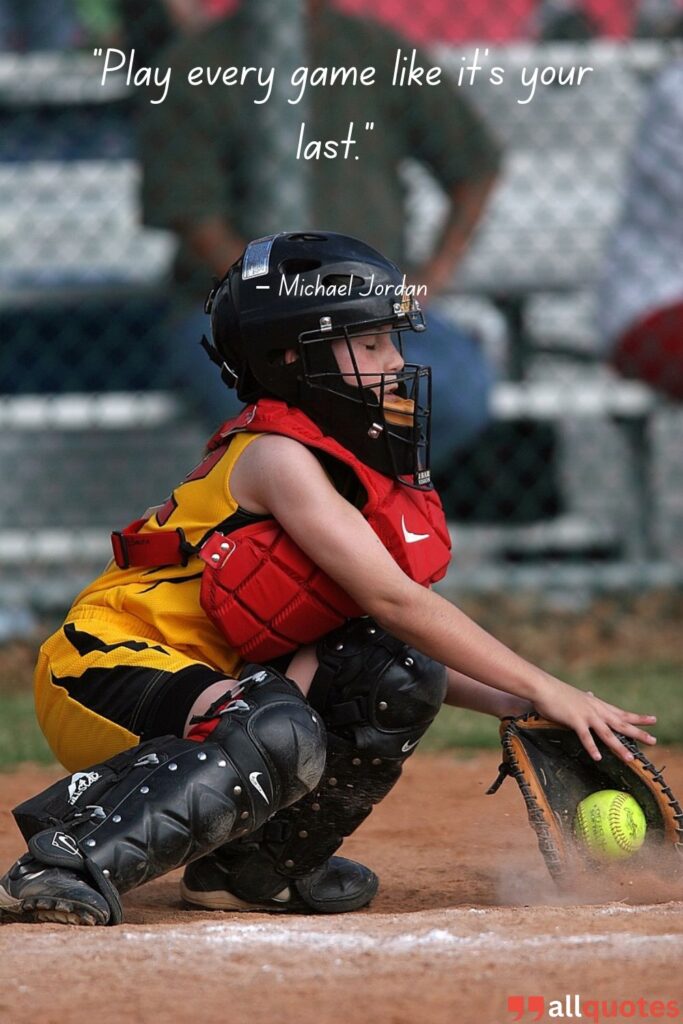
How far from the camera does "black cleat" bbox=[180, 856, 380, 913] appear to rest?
2928 mm

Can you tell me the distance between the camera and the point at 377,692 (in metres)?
2.75

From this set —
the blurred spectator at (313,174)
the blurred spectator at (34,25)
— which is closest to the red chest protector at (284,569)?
the blurred spectator at (313,174)

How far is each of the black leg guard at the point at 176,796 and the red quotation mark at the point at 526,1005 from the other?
26.5 inches

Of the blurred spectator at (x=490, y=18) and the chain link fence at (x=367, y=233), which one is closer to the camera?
the chain link fence at (x=367, y=233)

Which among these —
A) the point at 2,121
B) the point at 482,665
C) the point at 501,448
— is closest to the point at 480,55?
the point at 501,448

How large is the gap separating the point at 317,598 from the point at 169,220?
338cm

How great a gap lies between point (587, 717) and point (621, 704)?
2.14 metres

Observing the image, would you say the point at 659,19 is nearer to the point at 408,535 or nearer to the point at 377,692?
the point at 408,535

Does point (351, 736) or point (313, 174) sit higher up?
point (313, 174)

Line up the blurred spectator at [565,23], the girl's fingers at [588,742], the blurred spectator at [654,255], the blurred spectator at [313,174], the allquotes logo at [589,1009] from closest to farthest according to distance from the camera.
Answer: the allquotes logo at [589,1009], the girl's fingers at [588,742], the blurred spectator at [313,174], the blurred spectator at [654,255], the blurred spectator at [565,23]

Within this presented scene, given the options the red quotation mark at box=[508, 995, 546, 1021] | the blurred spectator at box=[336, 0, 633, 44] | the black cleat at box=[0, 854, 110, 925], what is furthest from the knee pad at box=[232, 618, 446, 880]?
the blurred spectator at box=[336, 0, 633, 44]

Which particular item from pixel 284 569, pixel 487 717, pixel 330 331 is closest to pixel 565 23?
pixel 487 717

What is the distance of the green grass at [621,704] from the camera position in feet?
15.3

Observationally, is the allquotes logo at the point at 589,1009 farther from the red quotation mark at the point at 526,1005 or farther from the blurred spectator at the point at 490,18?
the blurred spectator at the point at 490,18
